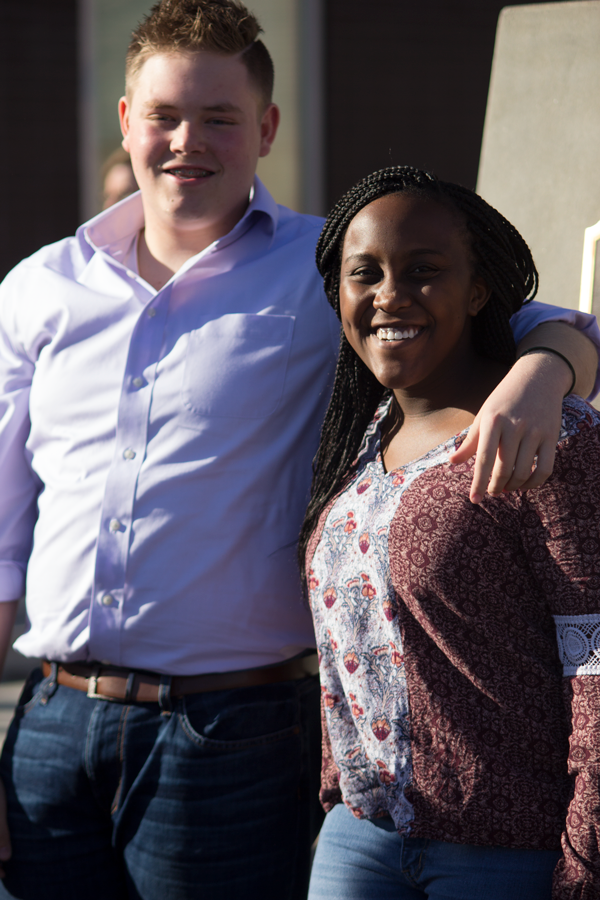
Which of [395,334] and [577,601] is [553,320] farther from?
[577,601]

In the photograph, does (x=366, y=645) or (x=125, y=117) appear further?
(x=125, y=117)

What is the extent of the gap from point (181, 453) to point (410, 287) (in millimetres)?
636

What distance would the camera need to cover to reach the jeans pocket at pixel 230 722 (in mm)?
1990

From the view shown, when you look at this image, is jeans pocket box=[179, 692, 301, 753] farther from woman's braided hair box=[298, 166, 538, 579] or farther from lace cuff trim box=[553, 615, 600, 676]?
lace cuff trim box=[553, 615, 600, 676]

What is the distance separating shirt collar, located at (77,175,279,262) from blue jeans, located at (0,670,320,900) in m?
1.01

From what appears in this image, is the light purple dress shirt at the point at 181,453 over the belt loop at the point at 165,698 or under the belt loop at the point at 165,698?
over

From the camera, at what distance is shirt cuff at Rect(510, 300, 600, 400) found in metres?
1.87

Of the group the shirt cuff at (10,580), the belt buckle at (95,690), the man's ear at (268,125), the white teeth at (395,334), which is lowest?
the belt buckle at (95,690)

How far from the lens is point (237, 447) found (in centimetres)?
204

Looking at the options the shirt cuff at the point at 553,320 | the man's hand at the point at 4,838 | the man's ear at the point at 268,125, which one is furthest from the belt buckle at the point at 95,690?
the man's ear at the point at 268,125

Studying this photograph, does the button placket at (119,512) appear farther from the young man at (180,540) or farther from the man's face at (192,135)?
the man's face at (192,135)

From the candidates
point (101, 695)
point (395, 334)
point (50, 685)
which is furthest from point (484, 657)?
point (50, 685)

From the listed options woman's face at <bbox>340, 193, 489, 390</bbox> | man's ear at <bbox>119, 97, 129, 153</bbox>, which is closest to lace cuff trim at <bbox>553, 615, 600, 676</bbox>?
woman's face at <bbox>340, 193, 489, 390</bbox>

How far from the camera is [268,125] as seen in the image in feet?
7.57
